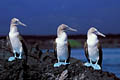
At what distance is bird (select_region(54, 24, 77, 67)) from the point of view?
7160mm

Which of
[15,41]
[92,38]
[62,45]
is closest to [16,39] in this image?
[15,41]

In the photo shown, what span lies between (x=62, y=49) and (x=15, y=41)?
4.46 ft

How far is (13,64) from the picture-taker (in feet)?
20.8

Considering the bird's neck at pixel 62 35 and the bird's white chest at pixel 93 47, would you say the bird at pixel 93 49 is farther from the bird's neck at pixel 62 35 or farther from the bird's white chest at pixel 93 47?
the bird's neck at pixel 62 35

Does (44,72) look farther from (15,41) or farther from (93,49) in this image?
(93,49)

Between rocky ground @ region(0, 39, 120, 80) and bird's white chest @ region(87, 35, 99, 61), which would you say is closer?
rocky ground @ region(0, 39, 120, 80)

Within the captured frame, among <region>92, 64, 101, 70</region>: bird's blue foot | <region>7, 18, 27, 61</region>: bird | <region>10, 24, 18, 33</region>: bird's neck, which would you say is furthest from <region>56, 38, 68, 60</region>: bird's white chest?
<region>10, 24, 18, 33</region>: bird's neck

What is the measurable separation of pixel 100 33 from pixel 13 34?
2442 millimetres

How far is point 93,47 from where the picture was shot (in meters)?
7.38

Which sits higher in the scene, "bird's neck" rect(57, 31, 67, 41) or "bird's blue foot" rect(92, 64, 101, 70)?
"bird's neck" rect(57, 31, 67, 41)

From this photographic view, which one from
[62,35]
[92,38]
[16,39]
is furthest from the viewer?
[16,39]

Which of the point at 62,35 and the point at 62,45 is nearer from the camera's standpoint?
the point at 62,35

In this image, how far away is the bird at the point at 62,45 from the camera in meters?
7.16

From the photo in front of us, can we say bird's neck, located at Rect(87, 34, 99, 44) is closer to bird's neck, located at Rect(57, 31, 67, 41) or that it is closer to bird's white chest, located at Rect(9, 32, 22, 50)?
bird's neck, located at Rect(57, 31, 67, 41)
